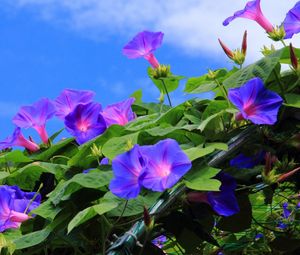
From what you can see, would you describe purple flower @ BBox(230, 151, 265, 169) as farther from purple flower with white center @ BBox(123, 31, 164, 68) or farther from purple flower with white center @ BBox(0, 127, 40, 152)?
purple flower with white center @ BBox(0, 127, 40, 152)

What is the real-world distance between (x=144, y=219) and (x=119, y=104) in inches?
19.5

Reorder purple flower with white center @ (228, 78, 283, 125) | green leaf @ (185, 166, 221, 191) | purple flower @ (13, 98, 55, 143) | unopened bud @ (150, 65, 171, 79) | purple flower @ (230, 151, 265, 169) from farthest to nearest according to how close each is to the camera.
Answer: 1. purple flower @ (13, 98, 55, 143)
2. unopened bud @ (150, 65, 171, 79)
3. purple flower @ (230, 151, 265, 169)
4. purple flower with white center @ (228, 78, 283, 125)
5. green leaf @ (185, 166, 221, 191)

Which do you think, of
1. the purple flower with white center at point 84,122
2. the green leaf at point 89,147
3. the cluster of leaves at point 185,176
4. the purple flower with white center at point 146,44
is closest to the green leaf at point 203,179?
the cluster of leaves at point 185,176

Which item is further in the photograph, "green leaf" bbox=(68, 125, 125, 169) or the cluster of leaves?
"green leaf" bbox=(68, 125, 125, 169)

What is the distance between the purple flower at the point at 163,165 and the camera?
1154 mm

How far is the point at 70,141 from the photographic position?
1700 millimetres

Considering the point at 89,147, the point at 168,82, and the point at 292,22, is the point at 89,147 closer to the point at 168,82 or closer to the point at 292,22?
the point at 168,82

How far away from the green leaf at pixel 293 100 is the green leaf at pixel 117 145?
0.32 m

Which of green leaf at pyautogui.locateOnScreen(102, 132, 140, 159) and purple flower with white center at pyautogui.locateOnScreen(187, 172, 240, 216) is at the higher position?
green leaf at pyautogui.locateOnScreen(102, 132, 140, 159)

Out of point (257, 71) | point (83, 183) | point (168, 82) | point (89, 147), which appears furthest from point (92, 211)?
point (168, 82)

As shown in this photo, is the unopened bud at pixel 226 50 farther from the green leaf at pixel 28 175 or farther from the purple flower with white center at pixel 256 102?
the green leaf at pixel 28 175

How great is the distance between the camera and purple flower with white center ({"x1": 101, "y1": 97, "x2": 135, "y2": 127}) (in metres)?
1.60

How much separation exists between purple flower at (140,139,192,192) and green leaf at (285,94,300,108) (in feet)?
0.89

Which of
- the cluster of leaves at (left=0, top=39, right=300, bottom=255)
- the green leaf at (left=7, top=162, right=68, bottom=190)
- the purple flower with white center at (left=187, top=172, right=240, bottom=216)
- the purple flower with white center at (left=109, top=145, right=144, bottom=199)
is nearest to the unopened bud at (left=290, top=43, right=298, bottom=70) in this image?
the cluster of leaves at (left=0, top=39, right=300, bottom=255)
